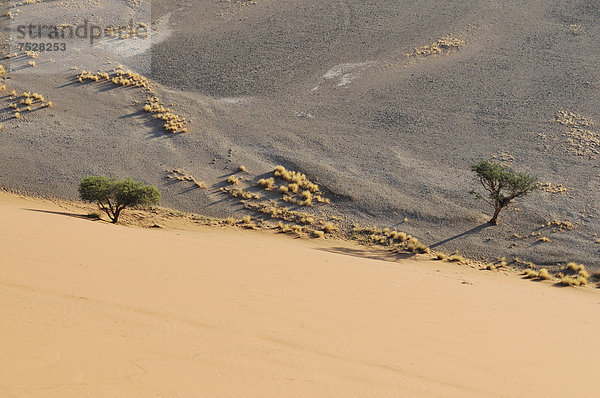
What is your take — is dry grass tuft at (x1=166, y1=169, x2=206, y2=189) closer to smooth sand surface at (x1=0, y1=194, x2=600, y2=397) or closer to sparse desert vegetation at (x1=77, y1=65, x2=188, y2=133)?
sparse desert vegetation at (x1=77, y1=65, x2=188, y2=133)

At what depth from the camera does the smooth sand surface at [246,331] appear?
597 centimetres

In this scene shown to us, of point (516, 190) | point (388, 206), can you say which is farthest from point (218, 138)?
point (516, 190)

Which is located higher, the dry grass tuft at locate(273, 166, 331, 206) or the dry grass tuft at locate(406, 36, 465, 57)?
the dry grass tuft at locate(406, 36, 465, 57)

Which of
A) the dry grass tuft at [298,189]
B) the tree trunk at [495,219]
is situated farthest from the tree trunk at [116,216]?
the tree trunk at [495,219]

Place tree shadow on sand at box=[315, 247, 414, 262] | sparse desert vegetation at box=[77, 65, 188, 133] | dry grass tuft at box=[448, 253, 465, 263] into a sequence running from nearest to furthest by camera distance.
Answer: tree shadow on sand at box=[315, 247, 414, 262], dry grass tuft at box=[448, 253, 465, 263], sparse desert vegetation at box=[77, 65, 188, 133]

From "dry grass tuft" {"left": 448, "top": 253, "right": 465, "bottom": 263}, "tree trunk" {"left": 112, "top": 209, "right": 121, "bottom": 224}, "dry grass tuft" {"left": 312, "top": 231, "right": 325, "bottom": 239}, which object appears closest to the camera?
"tree trunk" {"left": 112, "top": 209, "right": 121, "bottom": 224}

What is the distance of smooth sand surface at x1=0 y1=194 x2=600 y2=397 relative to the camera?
5973mm

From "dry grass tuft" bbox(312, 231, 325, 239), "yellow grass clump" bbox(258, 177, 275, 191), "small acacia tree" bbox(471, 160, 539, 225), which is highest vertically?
"small acacia tree" bbox(471, 160, 539, 225)

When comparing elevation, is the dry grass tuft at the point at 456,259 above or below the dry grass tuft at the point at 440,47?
below

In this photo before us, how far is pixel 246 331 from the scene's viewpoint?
754 cm

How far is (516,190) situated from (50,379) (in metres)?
→ 24.5

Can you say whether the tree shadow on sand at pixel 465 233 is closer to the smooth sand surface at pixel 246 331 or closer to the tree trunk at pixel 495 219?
the tree trunk at pixel 495 219

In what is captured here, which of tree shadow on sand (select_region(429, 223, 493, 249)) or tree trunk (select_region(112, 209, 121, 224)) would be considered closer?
tree trunk (select_region(112, 209, 121, 224))

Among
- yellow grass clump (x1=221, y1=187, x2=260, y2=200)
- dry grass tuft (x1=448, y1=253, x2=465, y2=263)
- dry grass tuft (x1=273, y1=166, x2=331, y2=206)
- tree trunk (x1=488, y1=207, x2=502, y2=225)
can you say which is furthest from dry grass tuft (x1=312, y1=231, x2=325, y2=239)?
tree trunk (x1=488, y1=207, x2=502, y2=225)
